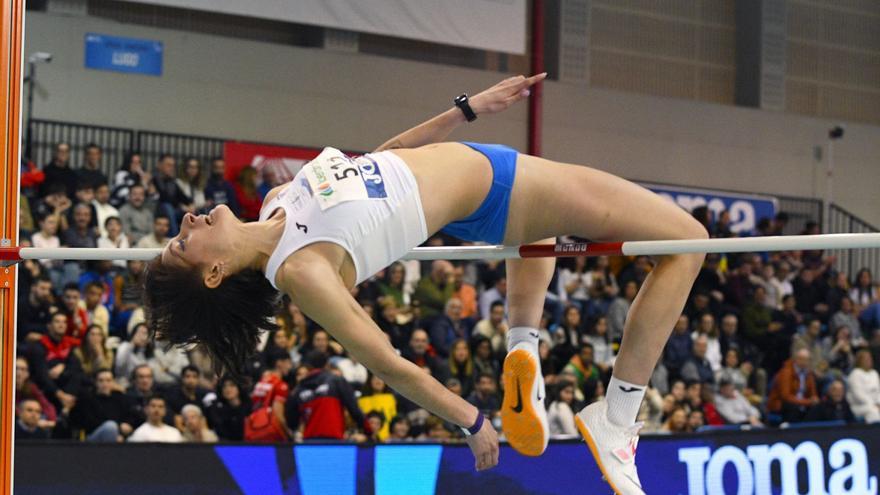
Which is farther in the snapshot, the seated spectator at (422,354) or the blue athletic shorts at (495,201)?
the seated spectator at (422,354)

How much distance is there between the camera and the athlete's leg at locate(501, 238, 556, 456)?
4.19 m

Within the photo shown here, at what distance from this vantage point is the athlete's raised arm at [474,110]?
409 cm

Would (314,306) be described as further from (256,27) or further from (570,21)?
(570,21)

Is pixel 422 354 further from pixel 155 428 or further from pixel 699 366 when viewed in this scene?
pixel 699 366

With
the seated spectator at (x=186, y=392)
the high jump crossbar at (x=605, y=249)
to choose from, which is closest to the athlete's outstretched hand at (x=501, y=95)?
the high jump crossbar at (x=605, y=249)

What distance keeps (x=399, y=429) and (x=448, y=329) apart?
1.50m

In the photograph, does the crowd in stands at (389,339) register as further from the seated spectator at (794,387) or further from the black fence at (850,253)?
the black fence at (850,253)

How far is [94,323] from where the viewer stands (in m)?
8.36

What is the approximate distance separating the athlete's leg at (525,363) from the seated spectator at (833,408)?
22.7 feet

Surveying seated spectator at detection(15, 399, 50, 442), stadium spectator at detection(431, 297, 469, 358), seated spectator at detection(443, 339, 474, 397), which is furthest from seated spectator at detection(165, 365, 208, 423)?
stadium spectator at detection(431, 297, 469, 358)

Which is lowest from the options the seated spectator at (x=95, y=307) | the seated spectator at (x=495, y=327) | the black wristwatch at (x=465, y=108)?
the seated spectator at (x=495, y=327)

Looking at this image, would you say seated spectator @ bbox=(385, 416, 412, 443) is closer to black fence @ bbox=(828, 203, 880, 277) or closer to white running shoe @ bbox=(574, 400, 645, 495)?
white running shoe @ bbox=(574, 400, 645, 495)

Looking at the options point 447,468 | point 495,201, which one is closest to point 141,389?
point 447,468

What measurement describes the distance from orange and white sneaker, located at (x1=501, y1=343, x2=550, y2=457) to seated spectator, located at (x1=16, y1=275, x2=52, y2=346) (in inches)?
189
